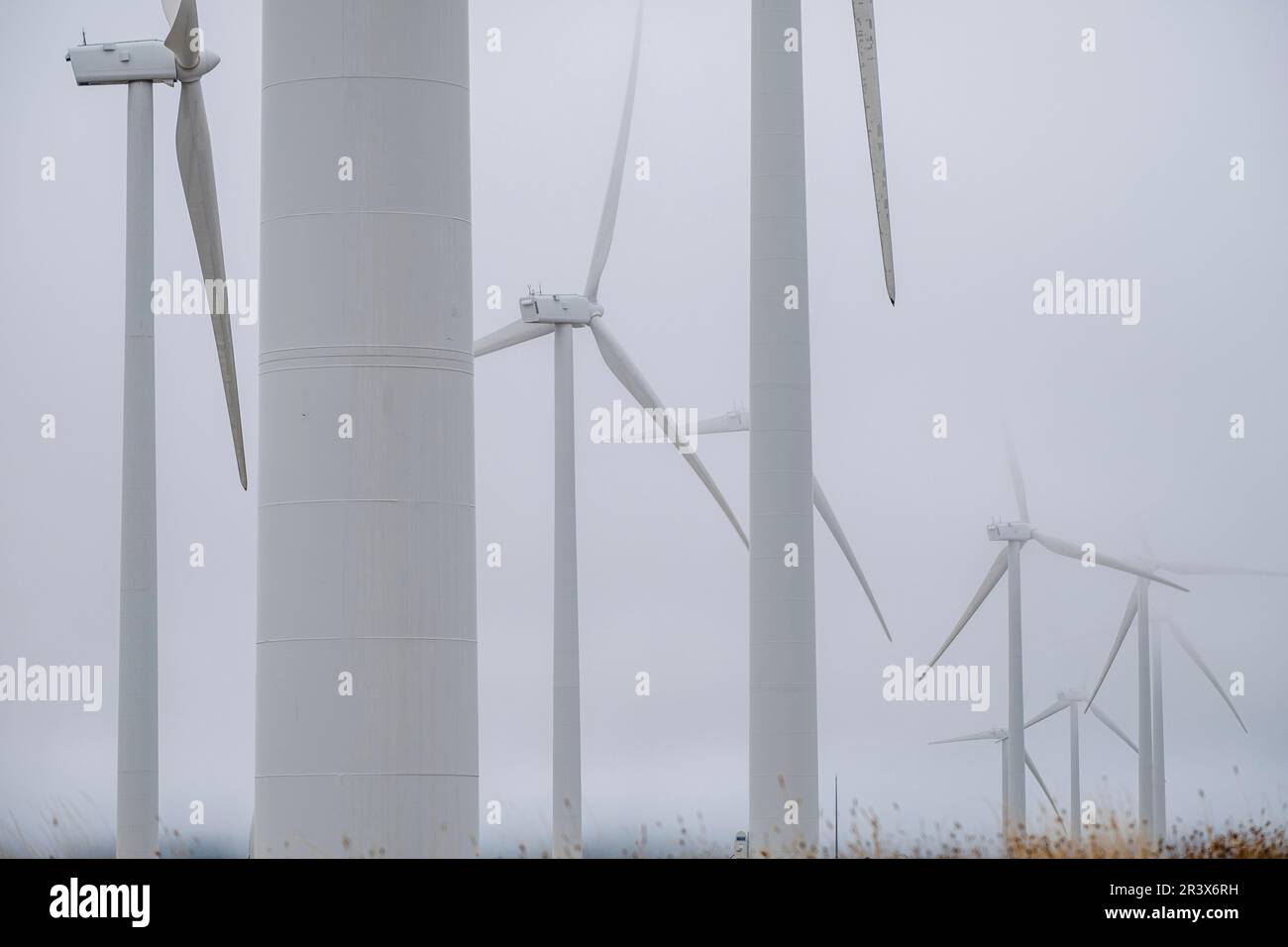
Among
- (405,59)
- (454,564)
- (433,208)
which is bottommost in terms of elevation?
(454,564)

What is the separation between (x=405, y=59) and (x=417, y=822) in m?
6.83

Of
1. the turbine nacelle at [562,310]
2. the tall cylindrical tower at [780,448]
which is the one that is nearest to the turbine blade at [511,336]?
the turbine nacelle at [562,310]

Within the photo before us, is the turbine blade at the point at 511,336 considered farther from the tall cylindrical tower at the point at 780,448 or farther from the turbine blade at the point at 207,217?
the tall cylindrical tower at the point at 780,448

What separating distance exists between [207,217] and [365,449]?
17.6 metres

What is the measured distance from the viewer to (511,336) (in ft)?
210

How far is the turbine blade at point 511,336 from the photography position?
2486 inches

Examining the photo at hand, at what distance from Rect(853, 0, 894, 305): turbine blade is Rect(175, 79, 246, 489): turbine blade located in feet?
34.0

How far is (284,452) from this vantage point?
18.4 metres

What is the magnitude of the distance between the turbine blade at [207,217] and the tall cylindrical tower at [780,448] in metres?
8.56
